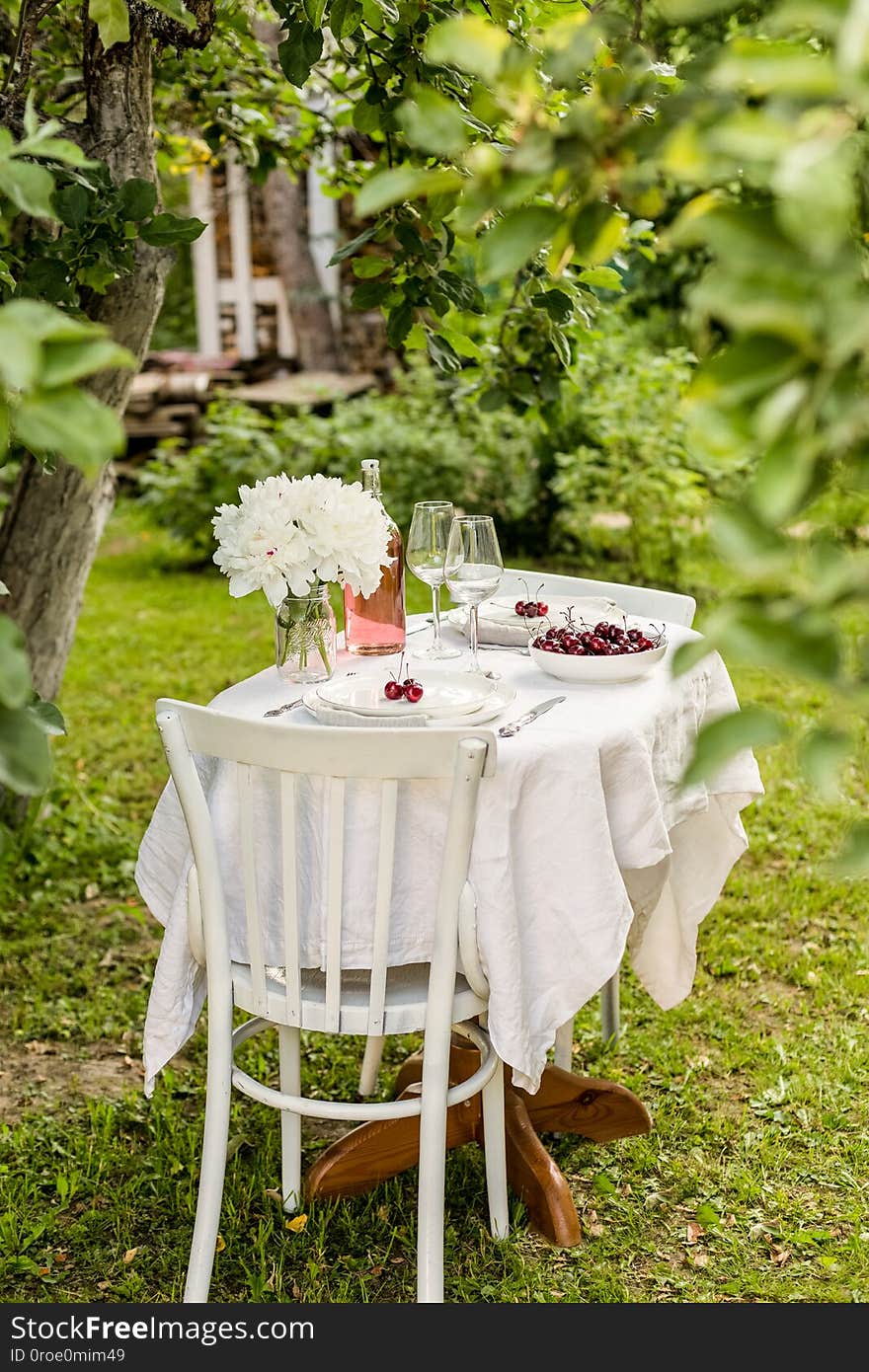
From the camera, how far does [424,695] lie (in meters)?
2.17

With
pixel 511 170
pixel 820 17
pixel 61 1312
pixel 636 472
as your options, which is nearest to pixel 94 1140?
pixel 61 1312

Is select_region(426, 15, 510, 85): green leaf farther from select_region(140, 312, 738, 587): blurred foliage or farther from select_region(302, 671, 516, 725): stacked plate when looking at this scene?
select_region(140, 312, 738, 587): blurred foliage

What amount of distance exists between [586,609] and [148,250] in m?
1.42

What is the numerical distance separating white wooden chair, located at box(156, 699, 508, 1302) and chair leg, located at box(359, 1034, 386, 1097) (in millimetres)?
563

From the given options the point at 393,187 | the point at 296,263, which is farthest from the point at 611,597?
the point at 296,263

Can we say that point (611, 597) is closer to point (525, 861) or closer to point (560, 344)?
point (560, 344)

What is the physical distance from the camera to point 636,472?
6.50 meters

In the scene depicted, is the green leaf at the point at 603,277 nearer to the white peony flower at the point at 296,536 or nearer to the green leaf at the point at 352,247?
the green leaf at the point at 352,247

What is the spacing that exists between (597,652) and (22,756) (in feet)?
4.83

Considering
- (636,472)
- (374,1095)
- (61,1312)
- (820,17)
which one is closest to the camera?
(820,17)

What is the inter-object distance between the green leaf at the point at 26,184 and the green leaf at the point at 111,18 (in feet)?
4.07

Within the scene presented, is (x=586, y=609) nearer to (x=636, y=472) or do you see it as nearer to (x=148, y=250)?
(x=148, y=250)

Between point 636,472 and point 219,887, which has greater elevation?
point 219,887

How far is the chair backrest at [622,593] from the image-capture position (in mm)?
2791
